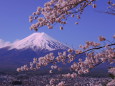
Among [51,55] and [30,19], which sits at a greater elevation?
[30,19]

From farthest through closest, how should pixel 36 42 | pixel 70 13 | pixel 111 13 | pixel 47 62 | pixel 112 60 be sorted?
pixel 36 42 < pixel 47 62 < pixel 70 13 < pixel 112 60 < pixel 111 13

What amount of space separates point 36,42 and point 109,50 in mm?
165040

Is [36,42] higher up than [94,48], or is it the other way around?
[36,42]

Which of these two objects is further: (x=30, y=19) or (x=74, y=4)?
(x=30, y=19)

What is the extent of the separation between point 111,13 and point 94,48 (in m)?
0.87

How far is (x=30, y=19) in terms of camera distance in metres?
7.09

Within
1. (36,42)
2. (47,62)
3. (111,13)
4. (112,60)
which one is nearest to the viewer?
(111,13)

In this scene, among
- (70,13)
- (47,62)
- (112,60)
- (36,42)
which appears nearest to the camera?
(112,60)

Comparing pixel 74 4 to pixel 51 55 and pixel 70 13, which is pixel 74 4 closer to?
pixel 70 13

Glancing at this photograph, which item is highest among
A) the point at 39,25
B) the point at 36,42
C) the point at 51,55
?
the point at 36,42

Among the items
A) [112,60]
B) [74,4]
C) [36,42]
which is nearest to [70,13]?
[74,4]

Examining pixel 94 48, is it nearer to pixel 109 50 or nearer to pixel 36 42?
pixel 109 50

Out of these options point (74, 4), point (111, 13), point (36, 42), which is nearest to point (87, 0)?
point (74, 4)

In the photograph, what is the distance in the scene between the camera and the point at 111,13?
5609mm
